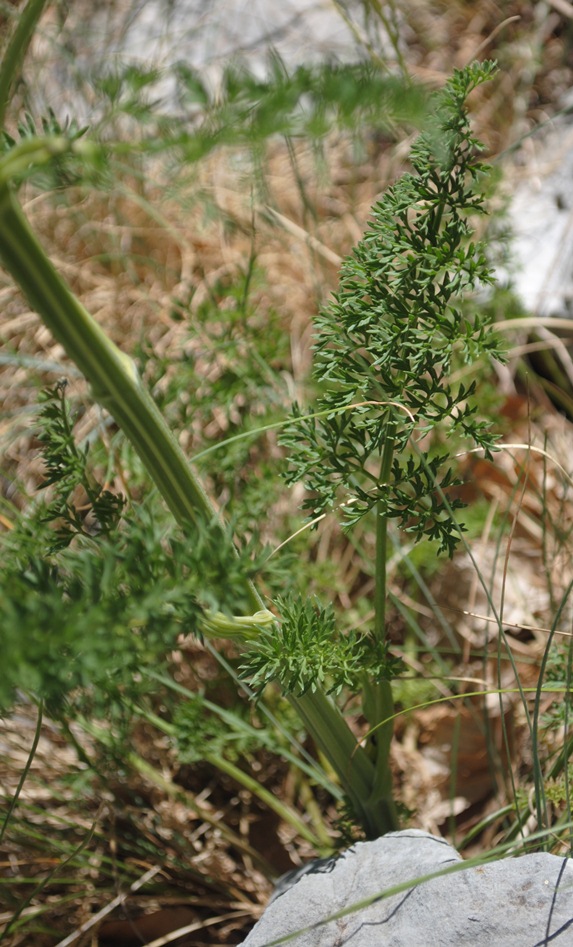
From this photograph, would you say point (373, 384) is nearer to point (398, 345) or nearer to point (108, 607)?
point (398, 345)

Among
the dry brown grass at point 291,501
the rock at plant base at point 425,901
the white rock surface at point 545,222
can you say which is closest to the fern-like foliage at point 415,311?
the dry brown grass at point 291,501

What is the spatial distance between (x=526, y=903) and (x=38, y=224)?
1859mm

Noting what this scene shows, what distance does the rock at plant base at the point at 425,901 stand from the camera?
2.71 feet

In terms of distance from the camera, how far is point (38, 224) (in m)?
2.12

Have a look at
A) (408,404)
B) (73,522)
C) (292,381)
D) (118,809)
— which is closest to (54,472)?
(73,522)

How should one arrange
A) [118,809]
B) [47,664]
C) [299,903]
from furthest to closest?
[118,809], [299,903], [47,664]

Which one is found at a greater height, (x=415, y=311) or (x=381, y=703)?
(x=415, y=311)

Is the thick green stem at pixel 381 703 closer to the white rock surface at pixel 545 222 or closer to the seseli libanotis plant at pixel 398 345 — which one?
the seseli libanotis plant at pixel 398 345

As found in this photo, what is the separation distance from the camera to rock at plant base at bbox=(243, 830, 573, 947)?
83 cm

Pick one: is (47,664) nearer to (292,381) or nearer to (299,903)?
(299,903)

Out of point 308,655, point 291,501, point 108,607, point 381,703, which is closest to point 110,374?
point 108,607

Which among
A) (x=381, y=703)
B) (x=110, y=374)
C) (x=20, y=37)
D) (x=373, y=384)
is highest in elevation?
(x=20, y=37)

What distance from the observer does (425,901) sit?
0.89m

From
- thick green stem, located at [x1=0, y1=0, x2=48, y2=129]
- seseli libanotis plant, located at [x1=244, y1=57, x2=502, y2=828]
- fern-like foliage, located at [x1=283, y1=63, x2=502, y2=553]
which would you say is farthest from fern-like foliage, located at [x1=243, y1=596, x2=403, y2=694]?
thick green stem, located at [x1=0, y1=0, x2=48, y2=129]
